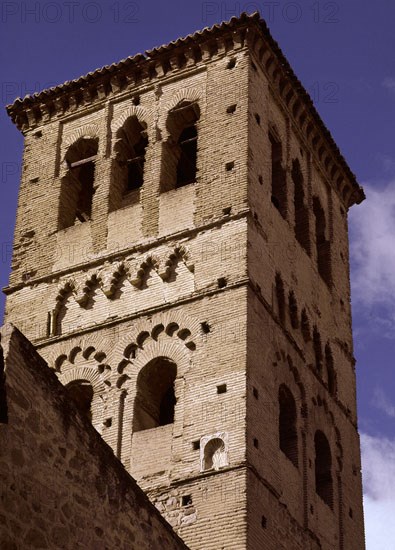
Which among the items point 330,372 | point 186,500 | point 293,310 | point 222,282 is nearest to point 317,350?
point 330,372

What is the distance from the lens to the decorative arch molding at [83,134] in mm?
23484

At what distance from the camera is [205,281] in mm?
19656

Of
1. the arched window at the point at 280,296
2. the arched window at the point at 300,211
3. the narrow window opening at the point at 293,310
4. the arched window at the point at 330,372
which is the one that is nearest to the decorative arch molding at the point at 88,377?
the arched window at the point at 280,296

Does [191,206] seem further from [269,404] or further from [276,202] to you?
[269,404]

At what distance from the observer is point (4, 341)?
9555mm

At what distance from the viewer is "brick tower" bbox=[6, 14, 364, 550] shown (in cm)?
1806

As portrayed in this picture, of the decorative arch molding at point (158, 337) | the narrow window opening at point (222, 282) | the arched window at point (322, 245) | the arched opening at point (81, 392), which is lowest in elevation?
the arched opening at point (81, 392)

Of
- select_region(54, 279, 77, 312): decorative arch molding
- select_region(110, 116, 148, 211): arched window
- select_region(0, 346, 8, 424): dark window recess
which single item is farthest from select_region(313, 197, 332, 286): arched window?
select_region(0, 346, 8, 424): dark window recess

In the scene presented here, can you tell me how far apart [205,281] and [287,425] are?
240 cm

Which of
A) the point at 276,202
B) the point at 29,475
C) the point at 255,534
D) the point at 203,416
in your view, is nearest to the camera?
the point at 29,475

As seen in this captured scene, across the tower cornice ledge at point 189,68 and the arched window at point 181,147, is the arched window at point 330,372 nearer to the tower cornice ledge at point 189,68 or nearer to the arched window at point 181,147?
the arched window at point 181,147

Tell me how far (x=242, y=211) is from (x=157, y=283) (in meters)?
1.64

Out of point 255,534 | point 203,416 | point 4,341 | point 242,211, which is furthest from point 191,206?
point 4,341

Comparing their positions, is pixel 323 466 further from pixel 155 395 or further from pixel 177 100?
pixel 177 100
